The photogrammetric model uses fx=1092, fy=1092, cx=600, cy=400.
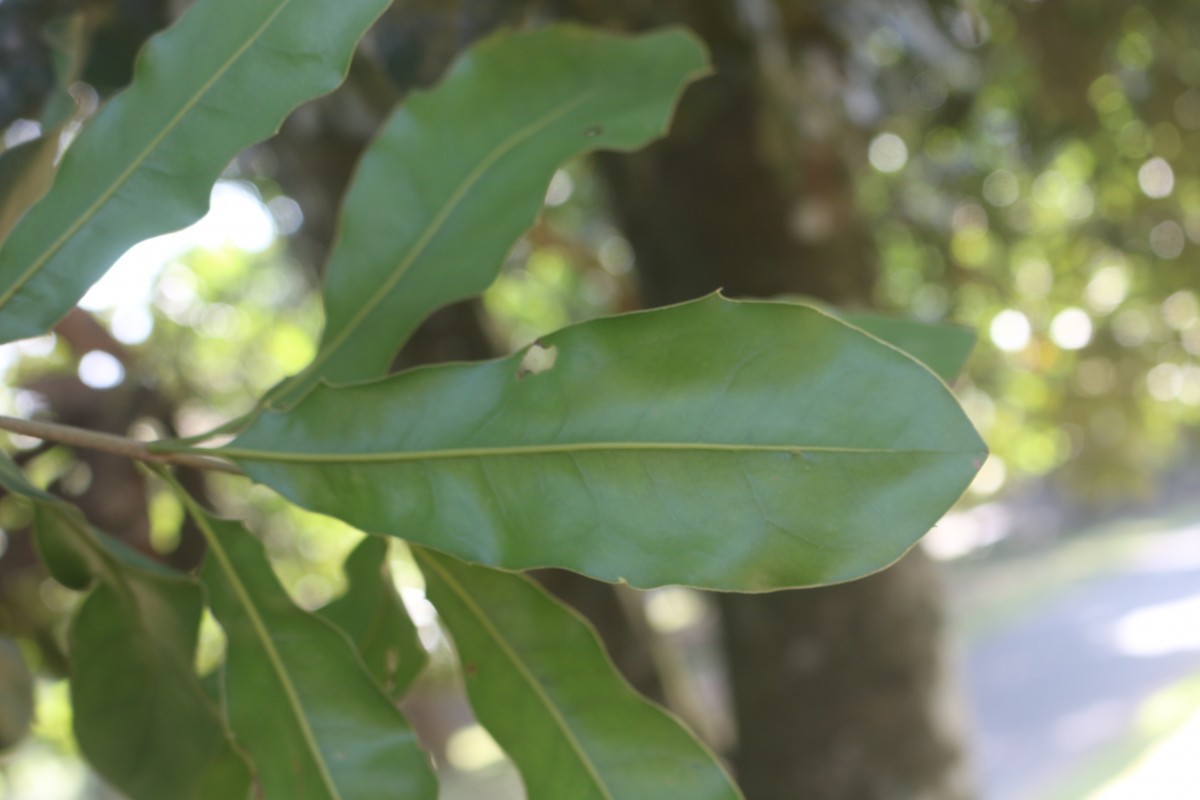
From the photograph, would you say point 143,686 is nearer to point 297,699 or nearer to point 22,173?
point 297,699

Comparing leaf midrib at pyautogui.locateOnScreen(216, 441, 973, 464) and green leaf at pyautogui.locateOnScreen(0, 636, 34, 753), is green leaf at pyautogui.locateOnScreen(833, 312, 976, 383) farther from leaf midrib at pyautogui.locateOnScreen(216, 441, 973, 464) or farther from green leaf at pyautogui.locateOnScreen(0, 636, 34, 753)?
green leaf at pyautogui.locateOnScreen(0, 636, 34, 753)

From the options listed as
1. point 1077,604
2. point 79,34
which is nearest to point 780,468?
point 79,34

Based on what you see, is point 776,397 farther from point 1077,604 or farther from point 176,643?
point 1077,604

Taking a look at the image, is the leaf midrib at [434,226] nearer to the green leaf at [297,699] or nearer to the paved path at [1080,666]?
the green leaf at [297,699]

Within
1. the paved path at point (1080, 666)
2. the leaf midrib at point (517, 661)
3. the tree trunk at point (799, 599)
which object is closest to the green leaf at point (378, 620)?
the leaf midrib at point (517, 661)

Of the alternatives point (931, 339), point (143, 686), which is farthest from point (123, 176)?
point (931, 339)
